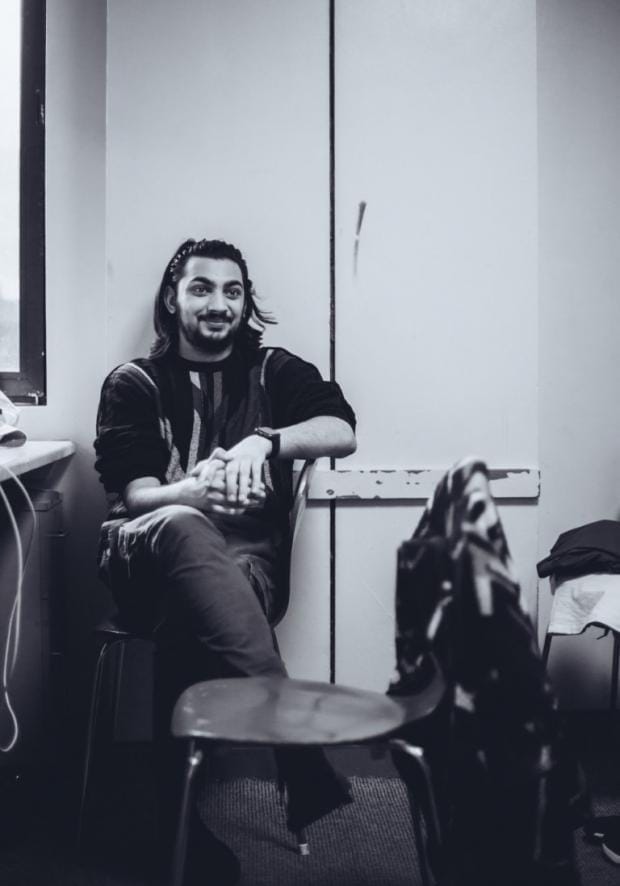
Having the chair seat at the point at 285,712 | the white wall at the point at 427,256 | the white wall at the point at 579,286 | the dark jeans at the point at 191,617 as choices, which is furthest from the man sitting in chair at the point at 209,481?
the white wall at the point at 579,286

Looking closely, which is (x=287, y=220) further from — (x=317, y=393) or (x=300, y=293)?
(x=317, y=393)

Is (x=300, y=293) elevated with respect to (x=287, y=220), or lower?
lower

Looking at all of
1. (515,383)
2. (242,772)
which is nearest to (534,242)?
(515,383)

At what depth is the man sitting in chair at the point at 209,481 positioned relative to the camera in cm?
155

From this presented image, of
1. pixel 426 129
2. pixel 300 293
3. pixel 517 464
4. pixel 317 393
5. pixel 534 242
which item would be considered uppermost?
pixel 426 129

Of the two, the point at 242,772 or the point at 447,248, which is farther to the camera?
the point at 447,248

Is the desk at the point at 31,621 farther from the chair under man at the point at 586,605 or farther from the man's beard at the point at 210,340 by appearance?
the chair under man at the point at 586,605

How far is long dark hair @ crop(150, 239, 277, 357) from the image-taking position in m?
2.30

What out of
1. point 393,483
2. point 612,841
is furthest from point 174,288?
point 612,841

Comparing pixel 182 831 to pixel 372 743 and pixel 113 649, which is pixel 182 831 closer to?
pixel 372 743

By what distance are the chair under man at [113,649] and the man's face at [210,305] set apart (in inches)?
15.9

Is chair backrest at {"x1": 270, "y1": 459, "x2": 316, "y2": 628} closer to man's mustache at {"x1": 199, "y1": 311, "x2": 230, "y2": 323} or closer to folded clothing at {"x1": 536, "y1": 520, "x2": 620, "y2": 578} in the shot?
man's mustache at {"x1": 199, "y1": 311, "x2": 230, "y2": 323}

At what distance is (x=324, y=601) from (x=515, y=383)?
844mm

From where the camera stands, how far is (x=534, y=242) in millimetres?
2545
